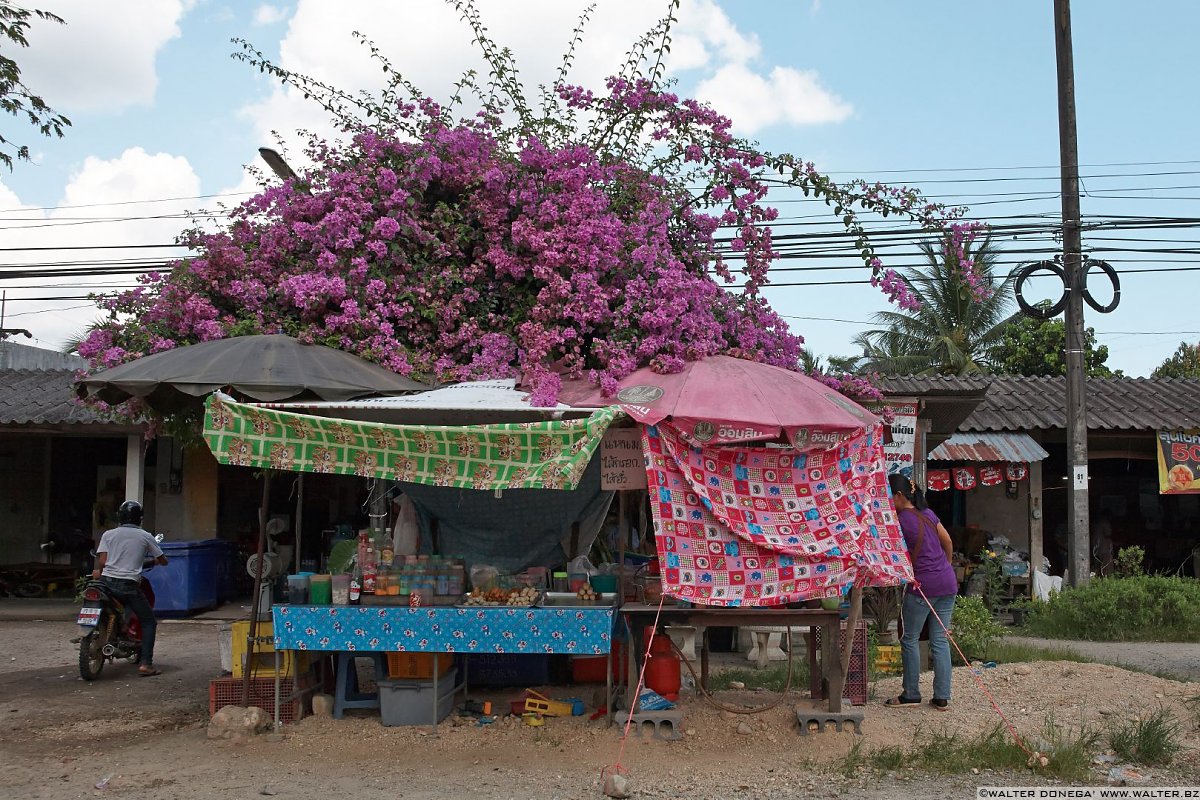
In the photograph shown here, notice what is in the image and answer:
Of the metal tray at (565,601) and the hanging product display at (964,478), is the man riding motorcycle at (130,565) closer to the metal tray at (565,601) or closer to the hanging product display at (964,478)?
the metal tray at (565,601)

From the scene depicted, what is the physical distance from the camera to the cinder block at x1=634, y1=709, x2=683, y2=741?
22.8 ft

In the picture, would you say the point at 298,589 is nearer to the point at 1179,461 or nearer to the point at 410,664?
the point at 410,664

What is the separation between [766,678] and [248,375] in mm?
5168

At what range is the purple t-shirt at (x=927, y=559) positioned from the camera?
766 centimetres

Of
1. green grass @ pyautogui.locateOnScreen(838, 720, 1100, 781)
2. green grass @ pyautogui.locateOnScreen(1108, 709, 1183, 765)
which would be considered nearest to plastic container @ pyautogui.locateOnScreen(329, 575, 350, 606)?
green grass @ pyautogui.locateOnScreen(838, 720, 1100, 781)

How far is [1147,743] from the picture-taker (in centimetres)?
641

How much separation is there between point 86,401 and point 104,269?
28.2 feet

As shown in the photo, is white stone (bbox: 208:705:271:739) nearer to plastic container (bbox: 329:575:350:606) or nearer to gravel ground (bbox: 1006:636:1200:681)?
plastic container (bbox: 329:575:350:606)

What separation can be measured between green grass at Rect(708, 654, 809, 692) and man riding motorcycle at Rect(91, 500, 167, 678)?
515cm

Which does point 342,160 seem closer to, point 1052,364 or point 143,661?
point 143,661

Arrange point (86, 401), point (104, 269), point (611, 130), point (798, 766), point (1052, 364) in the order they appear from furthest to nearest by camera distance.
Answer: point (1052, 364) < point (104, 269) < point (611, 130) < point (86, 401) < point (798, 766)

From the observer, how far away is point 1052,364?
25234mm

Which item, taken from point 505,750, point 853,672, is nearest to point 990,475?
point 853,672

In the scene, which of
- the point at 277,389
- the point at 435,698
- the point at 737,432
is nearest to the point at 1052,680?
the point at 737,432
